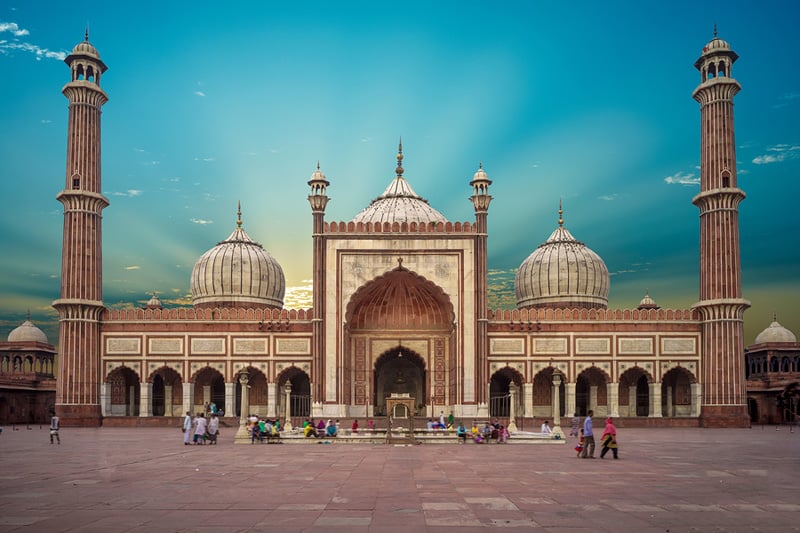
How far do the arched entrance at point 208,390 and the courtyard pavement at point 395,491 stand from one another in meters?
20.8

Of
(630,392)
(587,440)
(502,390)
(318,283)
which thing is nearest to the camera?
(587,440)

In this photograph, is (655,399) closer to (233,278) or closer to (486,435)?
(486,435)

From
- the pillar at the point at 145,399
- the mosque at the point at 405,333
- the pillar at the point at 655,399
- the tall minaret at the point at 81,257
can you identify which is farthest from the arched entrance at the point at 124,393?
the pillar at the point at 655,399

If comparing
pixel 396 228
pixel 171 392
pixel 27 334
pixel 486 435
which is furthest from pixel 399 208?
pixel 27 334

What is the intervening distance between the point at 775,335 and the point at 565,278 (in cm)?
1871

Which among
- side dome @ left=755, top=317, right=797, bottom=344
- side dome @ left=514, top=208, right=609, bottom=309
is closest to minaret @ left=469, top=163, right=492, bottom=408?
side dome @ left=514, top=208, right=609, bottom=309

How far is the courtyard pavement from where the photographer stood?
8.92 metres

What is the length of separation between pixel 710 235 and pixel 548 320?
28.0 feet

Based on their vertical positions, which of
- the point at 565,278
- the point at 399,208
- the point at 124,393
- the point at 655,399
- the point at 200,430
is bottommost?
the point at 655,399

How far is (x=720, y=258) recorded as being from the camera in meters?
37.9

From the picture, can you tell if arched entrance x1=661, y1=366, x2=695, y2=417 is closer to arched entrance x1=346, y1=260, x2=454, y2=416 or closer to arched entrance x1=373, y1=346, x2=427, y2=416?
arched entrance x1=346, y1=260, x2=454, y2=416

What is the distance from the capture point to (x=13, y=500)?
1053 cm

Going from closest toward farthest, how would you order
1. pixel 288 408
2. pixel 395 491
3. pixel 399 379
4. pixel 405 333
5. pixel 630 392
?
pixel 395 491 < pixel 288 408 < pixel 405 333 < pixel 630 392 < pixel 399 379

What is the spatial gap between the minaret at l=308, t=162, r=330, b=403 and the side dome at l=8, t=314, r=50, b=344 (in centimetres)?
2849
